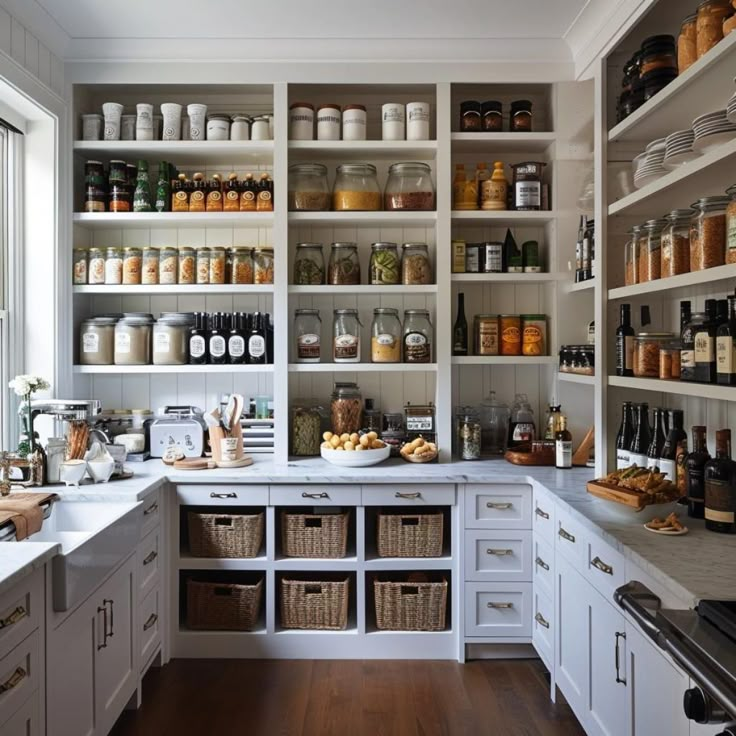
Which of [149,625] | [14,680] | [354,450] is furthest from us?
[354,450]

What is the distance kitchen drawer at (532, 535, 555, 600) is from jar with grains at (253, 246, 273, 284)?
1.78 m

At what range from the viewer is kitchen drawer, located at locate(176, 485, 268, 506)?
3090 millimetres

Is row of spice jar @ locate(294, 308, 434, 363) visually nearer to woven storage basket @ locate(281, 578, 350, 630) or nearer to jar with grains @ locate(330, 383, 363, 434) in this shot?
jar with grains @ locate(330, 383, 363, 434)

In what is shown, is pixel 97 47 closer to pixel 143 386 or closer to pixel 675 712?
pixel 143 386

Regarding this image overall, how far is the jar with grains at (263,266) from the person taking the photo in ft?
11.3

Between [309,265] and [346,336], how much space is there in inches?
16.1

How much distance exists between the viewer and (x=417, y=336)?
3.42 m

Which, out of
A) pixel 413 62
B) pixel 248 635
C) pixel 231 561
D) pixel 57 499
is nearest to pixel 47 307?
pixel 57 499

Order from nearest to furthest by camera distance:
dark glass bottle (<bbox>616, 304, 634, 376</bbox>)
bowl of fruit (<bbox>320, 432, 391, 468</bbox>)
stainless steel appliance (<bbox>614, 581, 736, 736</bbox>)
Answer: stainless steel appliance (<bbox>614, 581, 736, 736</bbox>), dark glass bottle (<bbox>616, 304, 634, 376</bbox>), bowl of fruit (<bbox>320, 432, 391, 468</bbox>)

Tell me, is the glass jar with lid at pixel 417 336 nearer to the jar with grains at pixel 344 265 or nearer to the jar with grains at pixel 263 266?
the jar with grains at pixel 344 265

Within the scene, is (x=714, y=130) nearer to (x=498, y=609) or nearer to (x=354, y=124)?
(x=354, y=124)

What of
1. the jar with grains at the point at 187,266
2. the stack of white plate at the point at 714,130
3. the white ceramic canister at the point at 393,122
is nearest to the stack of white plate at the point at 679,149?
the stack of white plate at the point at 714,130

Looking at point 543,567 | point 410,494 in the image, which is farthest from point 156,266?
point 543,567

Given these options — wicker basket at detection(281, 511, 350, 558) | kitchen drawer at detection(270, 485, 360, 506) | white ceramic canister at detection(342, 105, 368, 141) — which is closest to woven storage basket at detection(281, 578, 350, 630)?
wicker basket at detection(281, 511, 350, 558)
